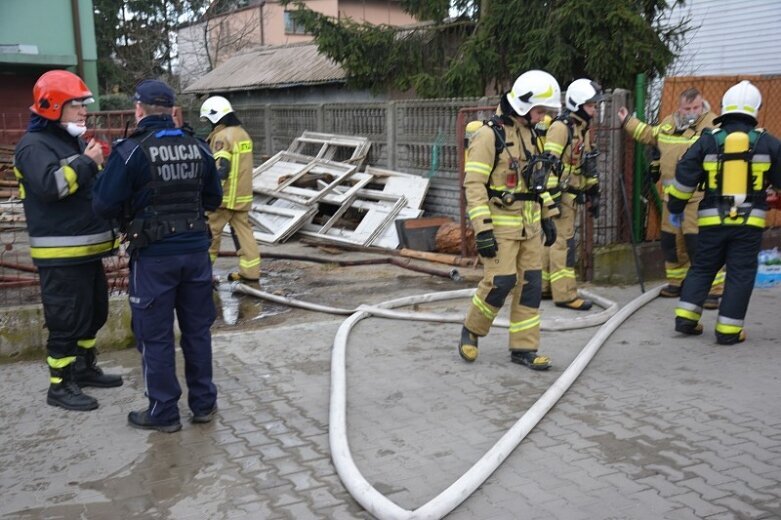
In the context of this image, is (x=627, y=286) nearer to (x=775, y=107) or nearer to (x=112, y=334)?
(x=775, y=107)

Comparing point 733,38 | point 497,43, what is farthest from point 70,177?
point 733,38

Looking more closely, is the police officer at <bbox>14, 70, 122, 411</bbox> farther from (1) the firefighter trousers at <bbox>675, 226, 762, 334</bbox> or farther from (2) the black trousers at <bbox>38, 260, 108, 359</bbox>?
(1) the firefighter trousers at <bbox>675, 226, 762, 334</bbox>

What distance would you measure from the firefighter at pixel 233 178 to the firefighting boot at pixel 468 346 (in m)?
3.56

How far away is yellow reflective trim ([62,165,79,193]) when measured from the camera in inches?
186

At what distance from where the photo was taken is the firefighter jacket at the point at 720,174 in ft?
20.4

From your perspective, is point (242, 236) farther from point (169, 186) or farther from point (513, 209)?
point (169, 186)

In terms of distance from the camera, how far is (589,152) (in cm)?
765

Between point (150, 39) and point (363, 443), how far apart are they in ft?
98.2

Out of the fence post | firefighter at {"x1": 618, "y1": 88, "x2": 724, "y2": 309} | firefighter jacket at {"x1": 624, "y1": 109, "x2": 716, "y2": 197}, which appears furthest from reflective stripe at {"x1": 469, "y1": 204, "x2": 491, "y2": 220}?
the fence post

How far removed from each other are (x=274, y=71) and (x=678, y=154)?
46.3 ft

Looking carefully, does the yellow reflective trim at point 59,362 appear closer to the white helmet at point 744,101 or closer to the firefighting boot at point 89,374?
the firefighting boot at point 89,374

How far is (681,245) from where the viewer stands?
7852mm

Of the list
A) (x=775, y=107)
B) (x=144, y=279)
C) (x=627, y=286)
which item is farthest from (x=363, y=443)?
(x=775, y=107)

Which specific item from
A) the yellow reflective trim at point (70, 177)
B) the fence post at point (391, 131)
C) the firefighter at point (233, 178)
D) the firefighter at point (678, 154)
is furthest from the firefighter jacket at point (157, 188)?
the fence post at point (391, 131)
